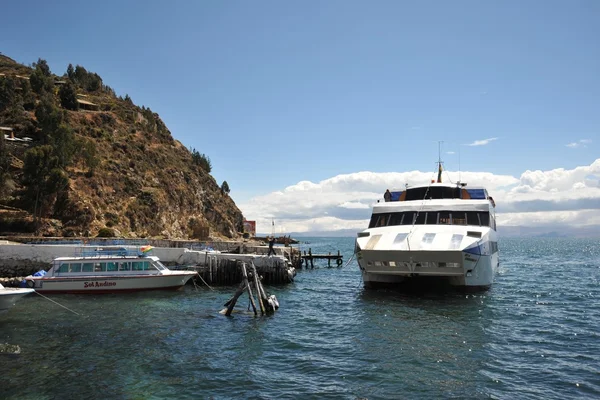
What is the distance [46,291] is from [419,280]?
88.7 ft

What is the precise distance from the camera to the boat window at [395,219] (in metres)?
31.2

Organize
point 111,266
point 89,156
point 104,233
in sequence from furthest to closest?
point 89,156
point 104,233
point 111,266

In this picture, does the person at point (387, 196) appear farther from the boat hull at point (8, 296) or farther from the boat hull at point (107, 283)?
the boat hull at point (8, 296)

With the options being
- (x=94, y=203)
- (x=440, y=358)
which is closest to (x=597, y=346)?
(x=440, y=358)

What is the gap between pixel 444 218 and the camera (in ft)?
98.8

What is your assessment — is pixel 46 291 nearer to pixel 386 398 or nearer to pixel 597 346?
pixel 386 398

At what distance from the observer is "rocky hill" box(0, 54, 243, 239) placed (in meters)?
55.0

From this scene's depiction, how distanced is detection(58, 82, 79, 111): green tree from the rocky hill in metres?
0.20

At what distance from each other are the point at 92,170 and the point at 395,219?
54375 mm

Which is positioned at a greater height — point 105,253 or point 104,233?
point 104,233

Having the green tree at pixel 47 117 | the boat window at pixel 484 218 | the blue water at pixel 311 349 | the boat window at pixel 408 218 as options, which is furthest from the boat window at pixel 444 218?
the green tree at pixel 47 117

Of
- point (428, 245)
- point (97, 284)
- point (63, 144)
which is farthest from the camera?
point (63, 144)

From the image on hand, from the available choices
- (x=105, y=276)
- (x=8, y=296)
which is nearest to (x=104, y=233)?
(x=105, y=276)

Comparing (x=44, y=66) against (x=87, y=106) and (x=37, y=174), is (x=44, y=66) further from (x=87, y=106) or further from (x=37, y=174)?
(x=37, y=174)
